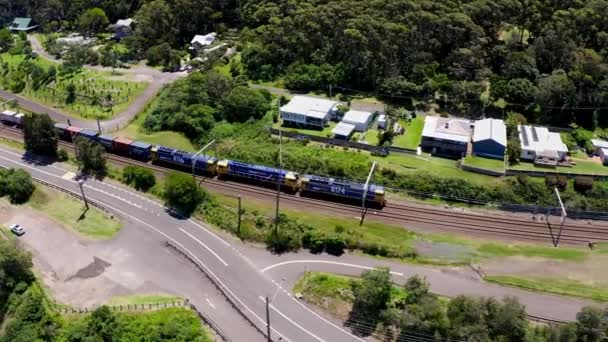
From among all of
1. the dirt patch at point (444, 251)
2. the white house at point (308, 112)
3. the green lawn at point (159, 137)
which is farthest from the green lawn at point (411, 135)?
the green lawn at point (159, 137)

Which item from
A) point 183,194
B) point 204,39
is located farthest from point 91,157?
point 204,39

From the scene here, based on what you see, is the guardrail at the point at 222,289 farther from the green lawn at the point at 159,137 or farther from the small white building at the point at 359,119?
the small white building at the point at 359,119

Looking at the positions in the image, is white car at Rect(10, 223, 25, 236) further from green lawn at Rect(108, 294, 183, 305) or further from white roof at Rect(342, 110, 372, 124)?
white roof at Rect(342, 110, 372, 124)

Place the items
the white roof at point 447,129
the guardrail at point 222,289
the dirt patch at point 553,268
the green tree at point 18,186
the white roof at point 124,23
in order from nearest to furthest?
1. the guardrail at point 222,289
2. the dirt patch at point 553,268
3. the green tree at point 18,186
4. the white roof at point 447,129
5. the white roof at point 124,23

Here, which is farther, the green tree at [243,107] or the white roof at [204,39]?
the white roof at [204,39]

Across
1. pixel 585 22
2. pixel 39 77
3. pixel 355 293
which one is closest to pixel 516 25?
pixel 585 22

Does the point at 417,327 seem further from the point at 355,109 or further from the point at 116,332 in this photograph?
the point at 355,109

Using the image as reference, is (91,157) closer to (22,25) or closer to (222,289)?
(222,289)
